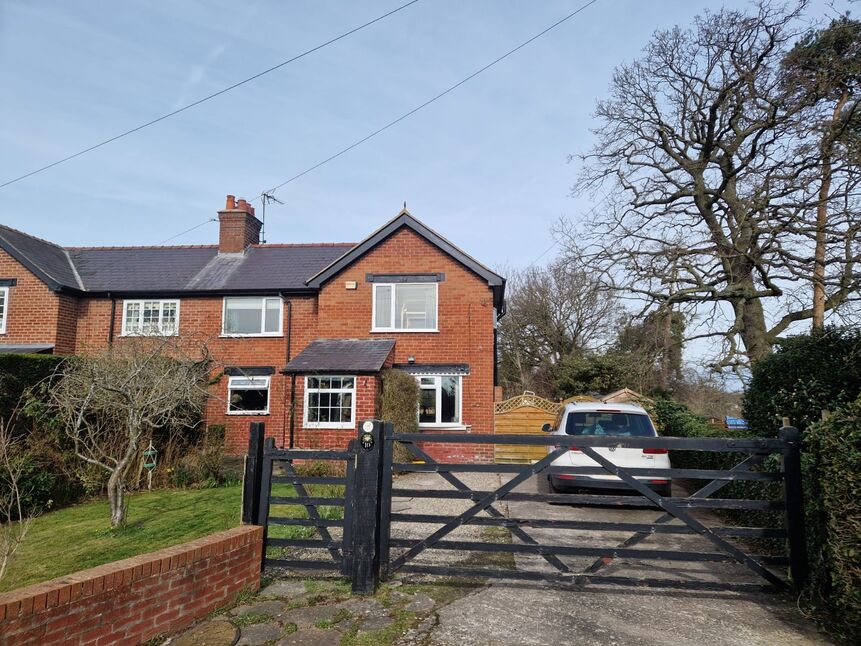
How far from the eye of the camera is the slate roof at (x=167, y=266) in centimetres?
1784

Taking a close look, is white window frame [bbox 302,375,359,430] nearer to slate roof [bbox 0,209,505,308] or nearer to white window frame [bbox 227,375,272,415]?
white window frame [bbox 227,375,272,415]

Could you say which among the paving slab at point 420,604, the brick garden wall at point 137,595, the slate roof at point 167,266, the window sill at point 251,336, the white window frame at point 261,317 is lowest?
the paving slab at point 420,604

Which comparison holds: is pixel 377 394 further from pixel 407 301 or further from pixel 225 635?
pixel 225 635

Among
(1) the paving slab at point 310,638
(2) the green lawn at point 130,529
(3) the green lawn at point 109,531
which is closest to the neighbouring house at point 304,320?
(2) the green lawn at point 130,529

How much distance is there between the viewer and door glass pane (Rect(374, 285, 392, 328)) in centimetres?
1692

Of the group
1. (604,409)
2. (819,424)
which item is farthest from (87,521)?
(819,424)

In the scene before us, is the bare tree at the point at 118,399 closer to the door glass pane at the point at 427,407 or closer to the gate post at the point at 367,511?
the gate post at the point at 367,511

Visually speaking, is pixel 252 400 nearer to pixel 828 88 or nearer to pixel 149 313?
pixel 149 313

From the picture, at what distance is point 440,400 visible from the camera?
1620cm

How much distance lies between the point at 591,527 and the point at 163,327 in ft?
53.3

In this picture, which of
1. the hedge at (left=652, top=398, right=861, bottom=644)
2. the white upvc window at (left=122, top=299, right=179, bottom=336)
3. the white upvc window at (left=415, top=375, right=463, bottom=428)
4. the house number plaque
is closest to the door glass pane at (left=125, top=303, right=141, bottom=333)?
the white upvc window at (left=122, top=299, right=179, bottom=336)

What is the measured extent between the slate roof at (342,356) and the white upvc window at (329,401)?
0.51 meters

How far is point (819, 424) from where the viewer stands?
4855 millimetres

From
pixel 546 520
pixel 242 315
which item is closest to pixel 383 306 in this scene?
pixel 242 315
